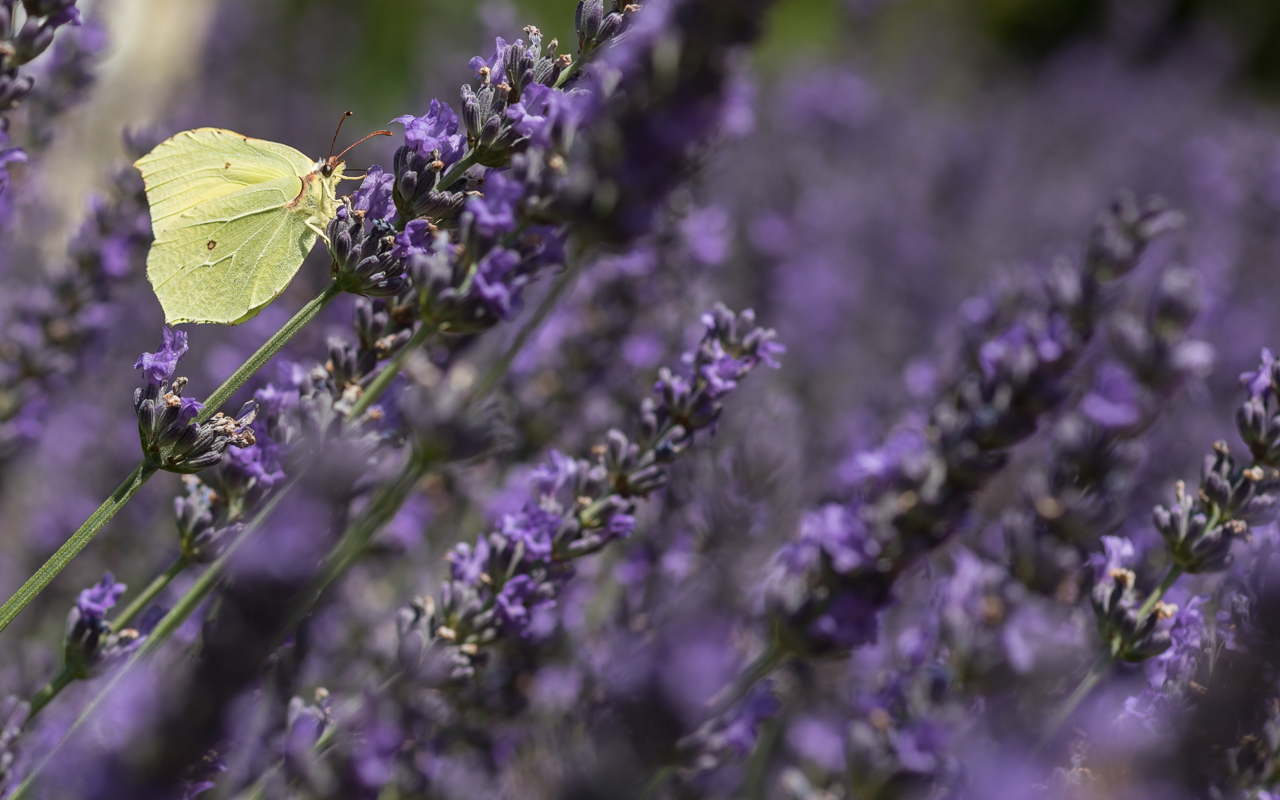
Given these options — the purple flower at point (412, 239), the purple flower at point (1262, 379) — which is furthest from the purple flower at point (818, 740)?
the purple flower at point (412, 239)

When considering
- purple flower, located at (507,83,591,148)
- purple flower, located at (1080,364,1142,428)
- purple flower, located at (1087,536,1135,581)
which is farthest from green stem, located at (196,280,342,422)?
purple flower, located at (1087,536,1135,581)

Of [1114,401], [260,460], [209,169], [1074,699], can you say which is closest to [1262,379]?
[1114,401]

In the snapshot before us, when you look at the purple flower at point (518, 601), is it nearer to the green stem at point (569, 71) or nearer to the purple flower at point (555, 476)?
the purple flower at point (555, 476)

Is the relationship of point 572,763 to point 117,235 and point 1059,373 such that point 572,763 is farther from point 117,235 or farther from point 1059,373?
point 117,235

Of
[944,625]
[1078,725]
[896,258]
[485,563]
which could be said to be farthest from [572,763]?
[896,258]

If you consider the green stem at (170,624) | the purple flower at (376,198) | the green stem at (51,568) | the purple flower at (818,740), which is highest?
the purple flower at (376,198)

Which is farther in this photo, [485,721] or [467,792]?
[485,721]

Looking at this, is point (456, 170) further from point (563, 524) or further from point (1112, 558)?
point (1112, 558)
